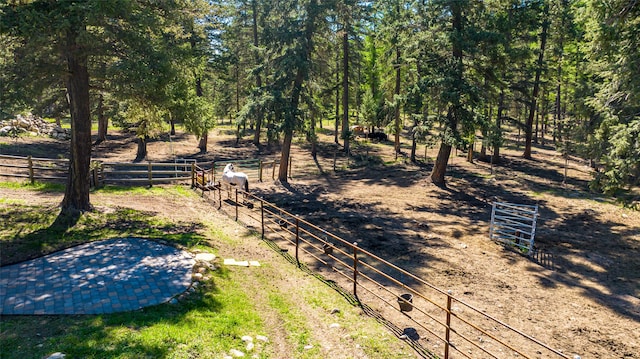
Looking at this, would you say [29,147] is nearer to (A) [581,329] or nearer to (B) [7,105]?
(B) [7,105]

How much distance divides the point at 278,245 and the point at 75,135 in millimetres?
7509

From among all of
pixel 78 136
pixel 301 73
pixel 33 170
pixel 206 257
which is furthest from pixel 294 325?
pixel 301 73

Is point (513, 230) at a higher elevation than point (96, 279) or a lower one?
lower

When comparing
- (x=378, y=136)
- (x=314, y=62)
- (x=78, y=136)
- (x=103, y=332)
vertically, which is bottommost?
(x=103, y=332)

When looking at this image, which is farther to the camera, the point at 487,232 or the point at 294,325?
the point at 487,232

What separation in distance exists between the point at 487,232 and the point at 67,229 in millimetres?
14898

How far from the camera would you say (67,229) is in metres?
11.5

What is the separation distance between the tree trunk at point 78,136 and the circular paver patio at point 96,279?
2.79 metres

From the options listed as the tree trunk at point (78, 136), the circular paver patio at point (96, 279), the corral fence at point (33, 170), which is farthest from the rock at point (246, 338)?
the corral fence at point (33, 170)

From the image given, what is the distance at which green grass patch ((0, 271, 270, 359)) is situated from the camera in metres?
5.92

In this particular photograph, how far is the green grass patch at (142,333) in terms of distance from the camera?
19.4 ft

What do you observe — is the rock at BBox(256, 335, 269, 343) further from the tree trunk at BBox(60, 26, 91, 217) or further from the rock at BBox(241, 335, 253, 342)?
the tree trunk at BBox(60, 26, 91, 217)

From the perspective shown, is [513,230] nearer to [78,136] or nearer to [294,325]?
[294,325]

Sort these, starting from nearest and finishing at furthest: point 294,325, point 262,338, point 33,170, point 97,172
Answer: point 262,338, point 294,325, point 33,170, point 97,172
